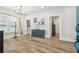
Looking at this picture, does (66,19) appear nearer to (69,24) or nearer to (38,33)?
(69,24)

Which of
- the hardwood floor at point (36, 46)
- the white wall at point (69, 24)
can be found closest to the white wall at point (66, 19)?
the white wall at point (69, 24)

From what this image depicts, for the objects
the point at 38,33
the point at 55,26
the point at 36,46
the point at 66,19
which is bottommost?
the point at 36,46

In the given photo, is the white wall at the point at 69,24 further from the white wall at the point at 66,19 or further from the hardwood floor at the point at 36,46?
the hardwood floor at the point at 36,46

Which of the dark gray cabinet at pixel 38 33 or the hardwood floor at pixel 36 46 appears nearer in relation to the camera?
the hardwood floor at pixel 36 46

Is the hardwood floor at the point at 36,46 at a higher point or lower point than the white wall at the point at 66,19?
lower

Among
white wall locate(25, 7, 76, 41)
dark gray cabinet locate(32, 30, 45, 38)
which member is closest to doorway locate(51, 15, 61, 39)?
white wall locate(25, 7, 76, 41)

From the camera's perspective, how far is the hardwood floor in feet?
8.40

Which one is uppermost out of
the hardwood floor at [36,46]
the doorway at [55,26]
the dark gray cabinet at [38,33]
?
the doorway at [55,26]

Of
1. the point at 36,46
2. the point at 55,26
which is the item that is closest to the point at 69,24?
the point at 55,26

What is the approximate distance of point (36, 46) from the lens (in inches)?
103

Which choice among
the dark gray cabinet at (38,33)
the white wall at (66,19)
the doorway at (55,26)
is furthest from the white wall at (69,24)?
the dark gray cabinet at (38,33)

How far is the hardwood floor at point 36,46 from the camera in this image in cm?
256

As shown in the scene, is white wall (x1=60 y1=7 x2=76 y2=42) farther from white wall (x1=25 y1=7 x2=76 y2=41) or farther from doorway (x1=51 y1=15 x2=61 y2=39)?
doorway (x1=51 y1=15 x2=61 y2=39)
